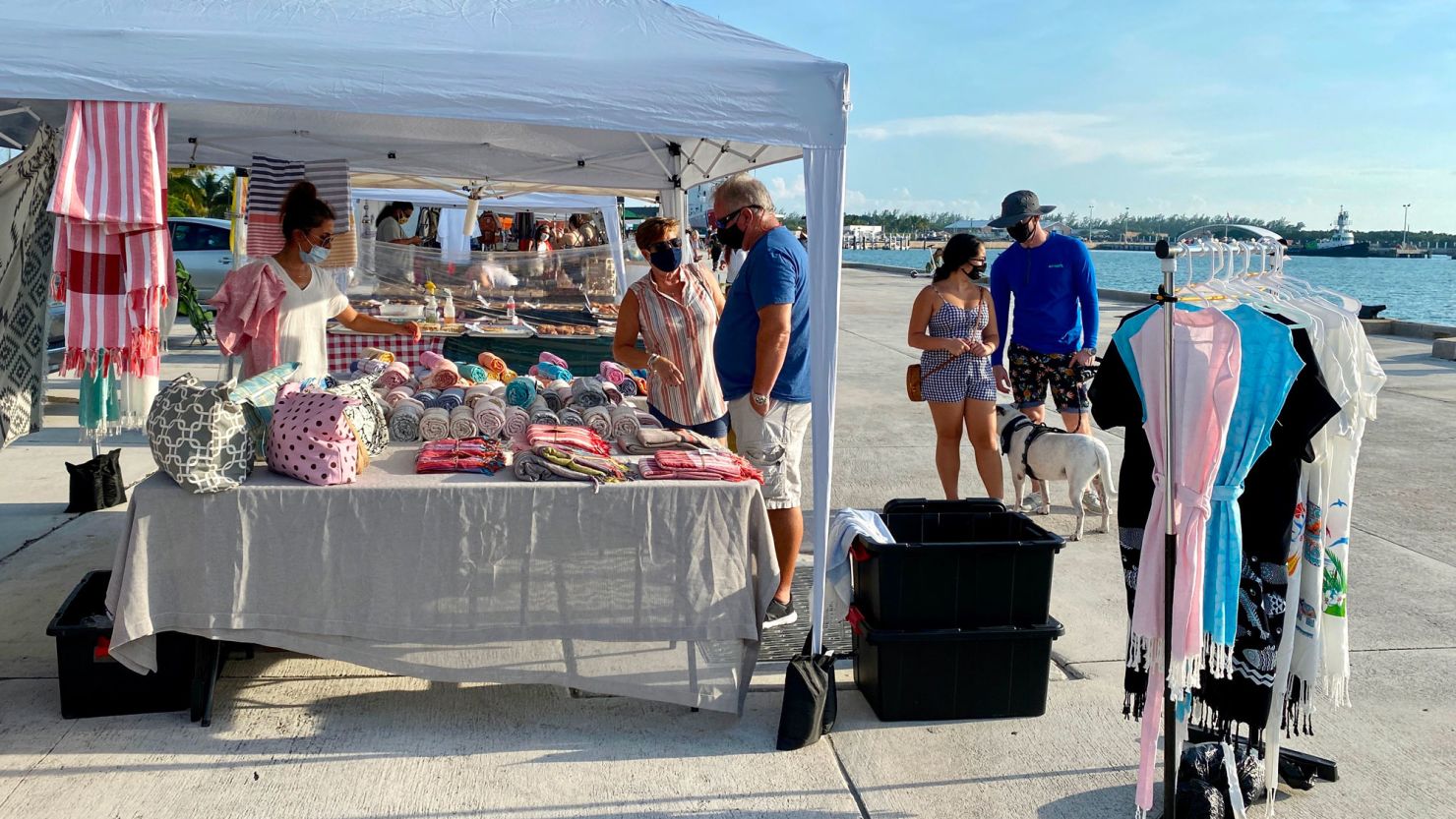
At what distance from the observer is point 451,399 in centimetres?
507

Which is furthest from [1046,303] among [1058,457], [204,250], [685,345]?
[204,250]

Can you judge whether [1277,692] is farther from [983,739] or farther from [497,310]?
[497,310]

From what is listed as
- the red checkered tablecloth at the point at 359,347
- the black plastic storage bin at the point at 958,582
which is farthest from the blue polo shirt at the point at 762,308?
the red checkered tablecloth at the point at 359,347

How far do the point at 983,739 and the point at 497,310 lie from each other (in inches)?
275

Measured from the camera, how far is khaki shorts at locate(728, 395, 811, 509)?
4461mm

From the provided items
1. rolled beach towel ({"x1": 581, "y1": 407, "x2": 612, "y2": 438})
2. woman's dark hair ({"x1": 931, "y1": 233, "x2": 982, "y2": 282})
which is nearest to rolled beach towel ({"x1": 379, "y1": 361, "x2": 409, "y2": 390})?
rolled beach towel ({"x1": 581, "y1": 407, "x2": 612, "y2": 438})

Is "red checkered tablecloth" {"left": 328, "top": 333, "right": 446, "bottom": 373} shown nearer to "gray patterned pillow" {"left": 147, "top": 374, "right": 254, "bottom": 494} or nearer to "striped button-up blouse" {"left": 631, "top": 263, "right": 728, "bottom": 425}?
"striped button-up blouse" {"left": 631, "top": 263, "right": 728, "bottom": 425}

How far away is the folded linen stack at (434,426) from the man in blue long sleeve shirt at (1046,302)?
122 inches

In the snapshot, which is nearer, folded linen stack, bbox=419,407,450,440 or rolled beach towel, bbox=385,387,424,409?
folded linen stack, bbox=419,407,450,440

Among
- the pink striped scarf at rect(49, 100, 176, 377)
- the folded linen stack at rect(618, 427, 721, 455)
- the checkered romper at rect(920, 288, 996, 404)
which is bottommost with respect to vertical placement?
the folded linen stack at rect(618, 427, 721, 455)

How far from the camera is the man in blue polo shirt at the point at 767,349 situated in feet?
14.1

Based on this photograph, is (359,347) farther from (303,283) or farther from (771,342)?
(771,342)

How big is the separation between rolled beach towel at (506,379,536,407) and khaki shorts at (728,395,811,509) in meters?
1.32

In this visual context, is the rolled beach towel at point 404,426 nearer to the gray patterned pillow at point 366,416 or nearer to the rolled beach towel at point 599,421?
the gray patterned pillow at point 366,416
